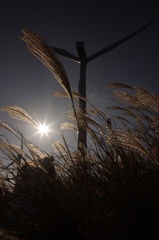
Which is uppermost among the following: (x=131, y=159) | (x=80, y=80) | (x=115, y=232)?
(x=80, y=80)

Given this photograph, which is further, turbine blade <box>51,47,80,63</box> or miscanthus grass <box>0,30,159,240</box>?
turbine blade <box>51,47,80,63</box>

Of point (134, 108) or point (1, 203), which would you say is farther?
point (134, 108)

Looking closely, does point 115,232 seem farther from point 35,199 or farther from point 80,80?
point 80,80

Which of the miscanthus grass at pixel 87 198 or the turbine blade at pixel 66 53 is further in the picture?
the turbine blade at pixel 66 53

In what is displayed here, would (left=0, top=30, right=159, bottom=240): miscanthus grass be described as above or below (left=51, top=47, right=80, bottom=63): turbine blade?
below

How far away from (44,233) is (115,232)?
525 millimetres

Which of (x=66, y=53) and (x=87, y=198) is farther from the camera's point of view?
(x=66, y=53)

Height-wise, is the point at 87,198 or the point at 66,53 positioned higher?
the point at 66,53

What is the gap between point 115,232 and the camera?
1.71 metres

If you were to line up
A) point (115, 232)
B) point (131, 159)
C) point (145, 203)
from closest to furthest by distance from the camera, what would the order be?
1. point (115, 232)
2. point (145, 203)
3. point (131, 159)

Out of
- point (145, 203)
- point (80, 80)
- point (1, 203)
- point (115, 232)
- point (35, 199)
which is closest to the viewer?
point (115, 232)

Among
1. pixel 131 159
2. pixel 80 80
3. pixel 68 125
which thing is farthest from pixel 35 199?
pixel 80 80

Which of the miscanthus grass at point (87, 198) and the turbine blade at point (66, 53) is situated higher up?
the turbine blade at point (66, 53)

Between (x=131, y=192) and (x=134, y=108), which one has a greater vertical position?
(x=134, y=108)
